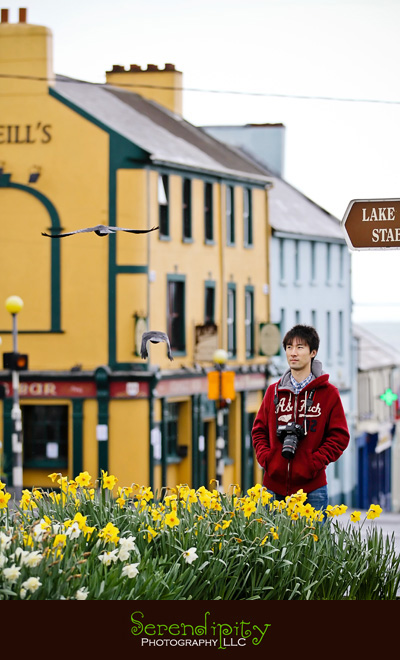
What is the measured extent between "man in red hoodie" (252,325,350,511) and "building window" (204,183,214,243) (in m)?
27.3

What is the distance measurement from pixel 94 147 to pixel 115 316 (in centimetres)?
383

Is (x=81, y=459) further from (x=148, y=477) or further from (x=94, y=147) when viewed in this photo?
(x=94, y=147)

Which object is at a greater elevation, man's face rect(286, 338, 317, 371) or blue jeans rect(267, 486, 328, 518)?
man's face rect(286, 338, 317, 371)

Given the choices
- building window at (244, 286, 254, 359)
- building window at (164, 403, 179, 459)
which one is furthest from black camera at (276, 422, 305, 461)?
building window at (244, 286, 254, 359)

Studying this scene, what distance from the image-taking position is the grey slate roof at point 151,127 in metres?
33.7

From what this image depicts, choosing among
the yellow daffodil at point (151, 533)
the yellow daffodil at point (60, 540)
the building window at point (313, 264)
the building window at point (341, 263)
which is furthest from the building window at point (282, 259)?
the yellow daffodil at point (60, 540)

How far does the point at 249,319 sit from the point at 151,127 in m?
6.02

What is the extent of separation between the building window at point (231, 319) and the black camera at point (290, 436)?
1115 inches

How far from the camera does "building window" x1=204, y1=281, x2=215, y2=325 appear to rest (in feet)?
117

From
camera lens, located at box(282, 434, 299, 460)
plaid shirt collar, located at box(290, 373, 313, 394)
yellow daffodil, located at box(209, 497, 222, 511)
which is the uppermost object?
plaid shirt collar, located at box(290, 373, 313, 394)

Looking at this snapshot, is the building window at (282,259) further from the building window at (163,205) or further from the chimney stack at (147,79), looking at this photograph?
the building window at (163,205)

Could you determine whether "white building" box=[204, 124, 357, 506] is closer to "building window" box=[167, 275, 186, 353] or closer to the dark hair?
"building window" box=[167, 275, 186, 353]

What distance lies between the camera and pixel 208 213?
36.0m

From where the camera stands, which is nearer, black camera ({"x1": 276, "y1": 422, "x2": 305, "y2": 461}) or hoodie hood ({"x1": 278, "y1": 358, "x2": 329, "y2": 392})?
black camera ({"x1": 276, "y1": 422, "x2": 305, "y2": 461})
